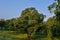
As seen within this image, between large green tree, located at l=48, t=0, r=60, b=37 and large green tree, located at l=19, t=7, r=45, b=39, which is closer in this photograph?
large green tree, located at l=48, t=0, r=60, b=37

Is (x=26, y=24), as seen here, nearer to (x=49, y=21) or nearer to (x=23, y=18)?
(x=23, y=18)

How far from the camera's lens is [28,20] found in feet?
158

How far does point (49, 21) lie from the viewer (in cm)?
1933

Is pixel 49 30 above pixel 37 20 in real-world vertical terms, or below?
below

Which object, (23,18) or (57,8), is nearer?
(57,8)

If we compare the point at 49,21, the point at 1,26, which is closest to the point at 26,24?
the point at 49,21

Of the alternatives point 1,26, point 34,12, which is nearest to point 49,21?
point 34,12

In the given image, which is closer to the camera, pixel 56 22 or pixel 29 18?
pixel 56 22

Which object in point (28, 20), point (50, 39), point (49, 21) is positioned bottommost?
point (50, 39)

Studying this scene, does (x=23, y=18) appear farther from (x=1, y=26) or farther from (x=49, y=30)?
(x=1, y=26)

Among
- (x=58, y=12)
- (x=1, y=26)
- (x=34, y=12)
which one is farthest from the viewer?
(x=1, y=26)

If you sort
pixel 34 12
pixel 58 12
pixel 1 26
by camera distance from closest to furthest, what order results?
pixel 58 12 → pixel 34 12 → pixel 1 26

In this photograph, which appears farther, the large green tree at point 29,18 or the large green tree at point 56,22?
the large green tree at point 29,18

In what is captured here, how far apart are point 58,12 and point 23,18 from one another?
97.4 feet
